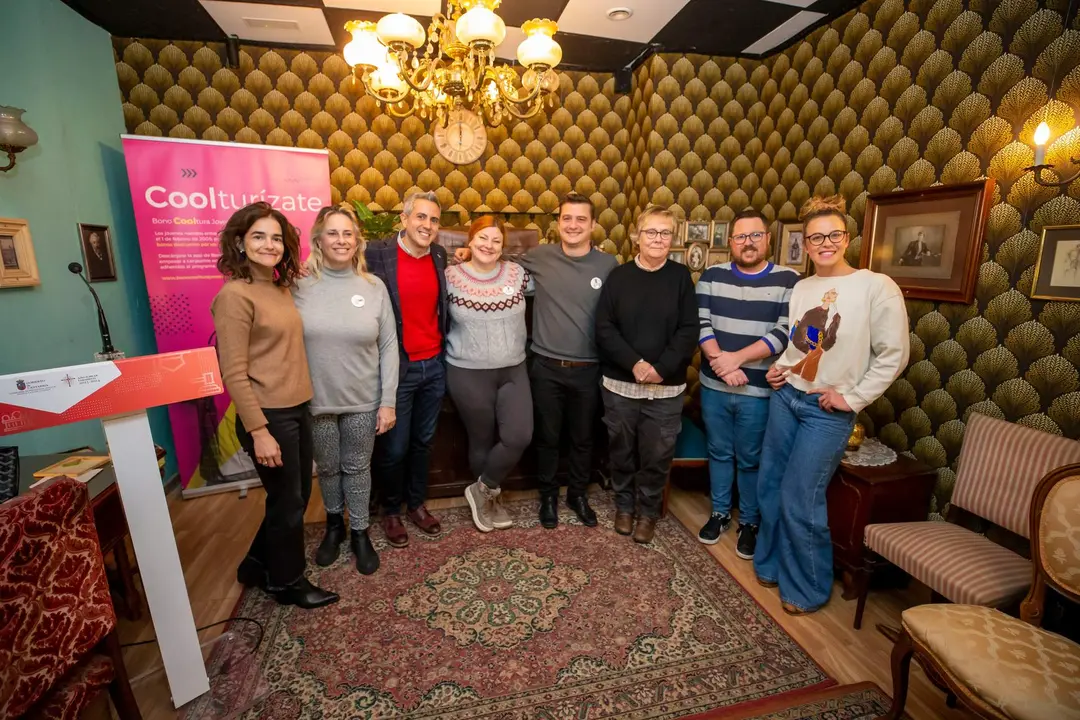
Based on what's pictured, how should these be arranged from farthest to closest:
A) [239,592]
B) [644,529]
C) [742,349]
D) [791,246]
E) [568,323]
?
[791,246] < [644,529] < [568,323] < [742,349] < [239,592]

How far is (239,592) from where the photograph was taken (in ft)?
7.27

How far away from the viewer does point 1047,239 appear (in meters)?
1.92

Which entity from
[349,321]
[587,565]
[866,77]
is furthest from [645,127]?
[587,565]

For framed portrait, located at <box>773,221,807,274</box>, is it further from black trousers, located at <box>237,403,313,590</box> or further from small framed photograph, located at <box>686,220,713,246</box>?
black trousers, located at <box>237,403,313,590</box>

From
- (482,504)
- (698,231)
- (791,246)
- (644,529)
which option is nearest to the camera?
(644,529)

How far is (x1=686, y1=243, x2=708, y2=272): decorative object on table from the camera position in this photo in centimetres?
377

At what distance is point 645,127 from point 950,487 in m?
2.95

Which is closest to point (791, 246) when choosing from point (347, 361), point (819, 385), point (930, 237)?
point (930, 237)

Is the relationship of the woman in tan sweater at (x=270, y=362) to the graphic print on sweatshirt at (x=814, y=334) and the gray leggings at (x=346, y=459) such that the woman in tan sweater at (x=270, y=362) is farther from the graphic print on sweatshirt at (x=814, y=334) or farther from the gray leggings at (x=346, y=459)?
the graphic print on sweatshirt at (x=814, y=334)

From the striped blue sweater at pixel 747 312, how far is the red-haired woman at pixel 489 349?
91 cm

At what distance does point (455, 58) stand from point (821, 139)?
2.26m

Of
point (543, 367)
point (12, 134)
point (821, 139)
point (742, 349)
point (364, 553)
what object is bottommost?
point (364, 553)

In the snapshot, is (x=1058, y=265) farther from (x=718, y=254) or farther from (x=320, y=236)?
(x=320, y=236)

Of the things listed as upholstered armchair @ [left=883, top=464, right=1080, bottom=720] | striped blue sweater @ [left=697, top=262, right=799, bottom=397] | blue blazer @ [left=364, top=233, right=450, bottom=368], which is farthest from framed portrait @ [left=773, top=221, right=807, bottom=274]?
blue blazer @ [left=364, top=233, right=450, bottom=368]
